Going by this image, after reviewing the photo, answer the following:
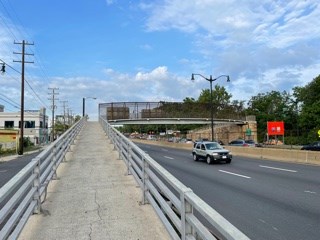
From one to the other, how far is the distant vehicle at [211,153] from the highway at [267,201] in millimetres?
7992

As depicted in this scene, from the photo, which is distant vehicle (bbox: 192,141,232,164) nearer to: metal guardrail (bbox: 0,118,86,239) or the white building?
metal guardrail (bbox: 0,118,86,239)

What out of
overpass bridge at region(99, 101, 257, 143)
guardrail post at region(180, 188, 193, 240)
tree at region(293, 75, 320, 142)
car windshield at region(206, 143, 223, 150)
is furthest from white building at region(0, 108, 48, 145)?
guardrail post at region(180, 188, 193, 240)

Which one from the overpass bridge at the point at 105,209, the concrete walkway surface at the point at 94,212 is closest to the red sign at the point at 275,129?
the concrete walkway surface at the point at 94,212

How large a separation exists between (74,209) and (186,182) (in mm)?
10035

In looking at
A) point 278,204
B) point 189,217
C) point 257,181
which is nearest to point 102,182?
point 278,204

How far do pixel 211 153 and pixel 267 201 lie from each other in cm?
1625

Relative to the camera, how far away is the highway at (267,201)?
8.91 m

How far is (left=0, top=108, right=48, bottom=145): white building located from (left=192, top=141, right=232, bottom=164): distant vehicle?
8177 centimetres

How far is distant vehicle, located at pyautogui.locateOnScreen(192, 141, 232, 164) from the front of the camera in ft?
93.5

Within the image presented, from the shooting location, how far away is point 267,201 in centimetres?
1244

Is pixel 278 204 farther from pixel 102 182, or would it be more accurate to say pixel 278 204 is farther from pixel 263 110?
pixel 263 110

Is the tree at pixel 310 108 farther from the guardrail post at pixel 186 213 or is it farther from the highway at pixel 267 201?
the guardrail post at pixel 186 213

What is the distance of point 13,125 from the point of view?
360ft

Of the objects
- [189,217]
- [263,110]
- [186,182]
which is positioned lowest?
[186,182]
